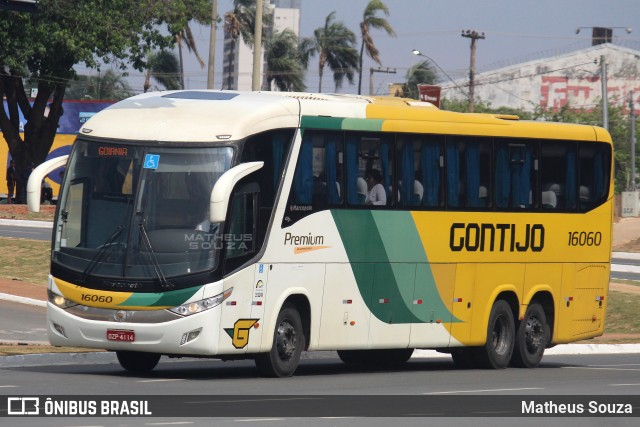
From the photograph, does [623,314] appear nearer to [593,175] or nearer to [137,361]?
[593,175]

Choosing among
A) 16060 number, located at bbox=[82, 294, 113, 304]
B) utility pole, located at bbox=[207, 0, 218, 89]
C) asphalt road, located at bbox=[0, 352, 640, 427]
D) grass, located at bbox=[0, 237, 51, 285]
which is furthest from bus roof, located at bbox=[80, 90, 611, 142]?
utility pole, located at bbox=[207, 0, 218, 89]

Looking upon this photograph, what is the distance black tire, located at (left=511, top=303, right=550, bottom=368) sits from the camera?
21.3 meters

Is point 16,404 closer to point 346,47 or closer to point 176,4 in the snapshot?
point 176,4

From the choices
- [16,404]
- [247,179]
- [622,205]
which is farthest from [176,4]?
[16,404]

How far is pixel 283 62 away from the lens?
343 feet

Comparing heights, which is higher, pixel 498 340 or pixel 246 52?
pixel 246 52

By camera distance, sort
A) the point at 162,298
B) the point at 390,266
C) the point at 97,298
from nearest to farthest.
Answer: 1. the point at 162,298
2. the point at 97,298
3. the point at 390,266

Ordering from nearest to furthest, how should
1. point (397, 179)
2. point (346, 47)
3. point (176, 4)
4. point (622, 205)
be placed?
point (397, 179) → point (176, 4) → point (622, 205) → point (346, 47)

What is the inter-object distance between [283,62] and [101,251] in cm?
8906

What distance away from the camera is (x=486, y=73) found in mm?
109250

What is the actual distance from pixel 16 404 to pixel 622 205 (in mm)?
68775

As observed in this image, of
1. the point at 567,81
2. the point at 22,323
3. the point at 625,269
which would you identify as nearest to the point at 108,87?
the point at 567,81

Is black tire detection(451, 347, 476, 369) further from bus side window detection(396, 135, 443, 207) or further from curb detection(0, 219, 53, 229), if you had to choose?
curb detection(0, 219, 53, 229)

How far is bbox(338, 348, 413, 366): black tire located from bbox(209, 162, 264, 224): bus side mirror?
18.3ft
